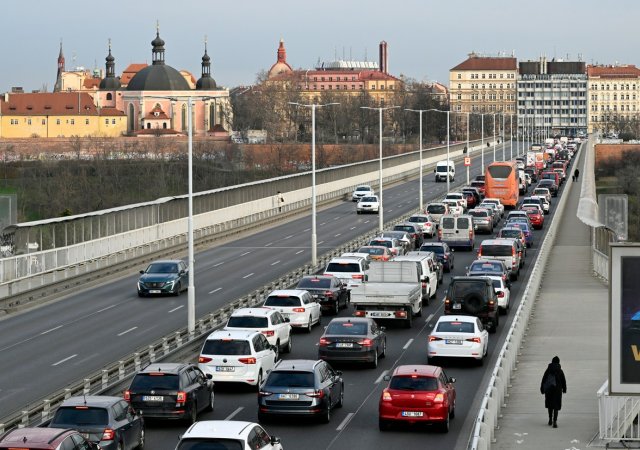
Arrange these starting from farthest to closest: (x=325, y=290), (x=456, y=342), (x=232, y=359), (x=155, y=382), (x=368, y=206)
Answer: (x=368, y=206) → (x=325, y=290) → (x=456, y=342) → (x=232, y=359) → (x=155, y=382)

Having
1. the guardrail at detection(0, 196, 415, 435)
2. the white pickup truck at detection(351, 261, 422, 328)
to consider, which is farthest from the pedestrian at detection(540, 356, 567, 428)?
the white pickup truck at detection(351, 261, 422, 328)

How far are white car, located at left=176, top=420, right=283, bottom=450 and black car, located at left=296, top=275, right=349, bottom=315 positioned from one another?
73.3 feet

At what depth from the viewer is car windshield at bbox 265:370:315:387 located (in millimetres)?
26172

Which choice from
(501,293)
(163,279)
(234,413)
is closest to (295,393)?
(234,413)

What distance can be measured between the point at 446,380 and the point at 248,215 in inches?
2028

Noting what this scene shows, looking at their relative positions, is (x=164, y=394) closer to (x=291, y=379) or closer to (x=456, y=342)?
(x=291, y=379)

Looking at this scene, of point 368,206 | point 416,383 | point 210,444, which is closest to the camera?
point 210,444

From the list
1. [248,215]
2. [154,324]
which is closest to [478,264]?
[154,324]

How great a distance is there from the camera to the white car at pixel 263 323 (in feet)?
111

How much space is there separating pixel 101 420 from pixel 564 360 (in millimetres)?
13144

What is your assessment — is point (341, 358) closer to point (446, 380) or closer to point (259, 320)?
point (259, 320)

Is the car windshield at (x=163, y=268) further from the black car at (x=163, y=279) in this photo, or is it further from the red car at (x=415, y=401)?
the red car at (x=415, y=401)

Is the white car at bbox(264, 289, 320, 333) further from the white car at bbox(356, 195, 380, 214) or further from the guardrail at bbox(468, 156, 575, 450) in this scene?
the white car at bbox(356, 195, 380, 214)

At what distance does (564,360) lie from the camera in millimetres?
32062
